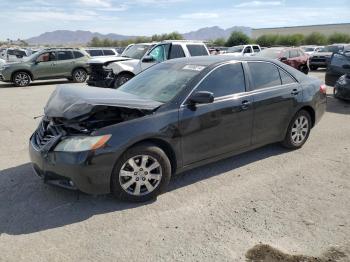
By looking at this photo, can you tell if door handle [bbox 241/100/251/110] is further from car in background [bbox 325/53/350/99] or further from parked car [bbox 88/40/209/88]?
parked car [bbox 88/40/209/88]

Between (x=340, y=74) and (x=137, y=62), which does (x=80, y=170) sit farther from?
(x=137, y=62)

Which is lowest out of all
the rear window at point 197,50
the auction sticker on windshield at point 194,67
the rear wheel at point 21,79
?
the rear wheel at point 21,79

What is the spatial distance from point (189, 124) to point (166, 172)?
0.64m

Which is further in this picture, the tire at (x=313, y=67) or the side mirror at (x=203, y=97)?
the tire at (x=313, y=67)

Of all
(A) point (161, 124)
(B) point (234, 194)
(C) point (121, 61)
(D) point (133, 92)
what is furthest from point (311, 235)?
(C) point (121, 61)

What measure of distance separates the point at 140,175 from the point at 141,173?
3 centimetres

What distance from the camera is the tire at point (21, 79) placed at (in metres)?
16.7

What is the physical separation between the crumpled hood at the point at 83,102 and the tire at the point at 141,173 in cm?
49

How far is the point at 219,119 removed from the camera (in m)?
4.84

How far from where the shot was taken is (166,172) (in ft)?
14.5

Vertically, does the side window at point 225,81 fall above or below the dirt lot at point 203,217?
above

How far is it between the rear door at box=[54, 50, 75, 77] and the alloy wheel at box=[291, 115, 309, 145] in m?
13.8

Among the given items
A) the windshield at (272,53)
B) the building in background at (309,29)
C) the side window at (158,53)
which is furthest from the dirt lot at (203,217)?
the building in background at (309,29)

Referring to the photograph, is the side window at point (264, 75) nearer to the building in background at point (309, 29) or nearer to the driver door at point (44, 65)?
the driver door at point (44, 65)
